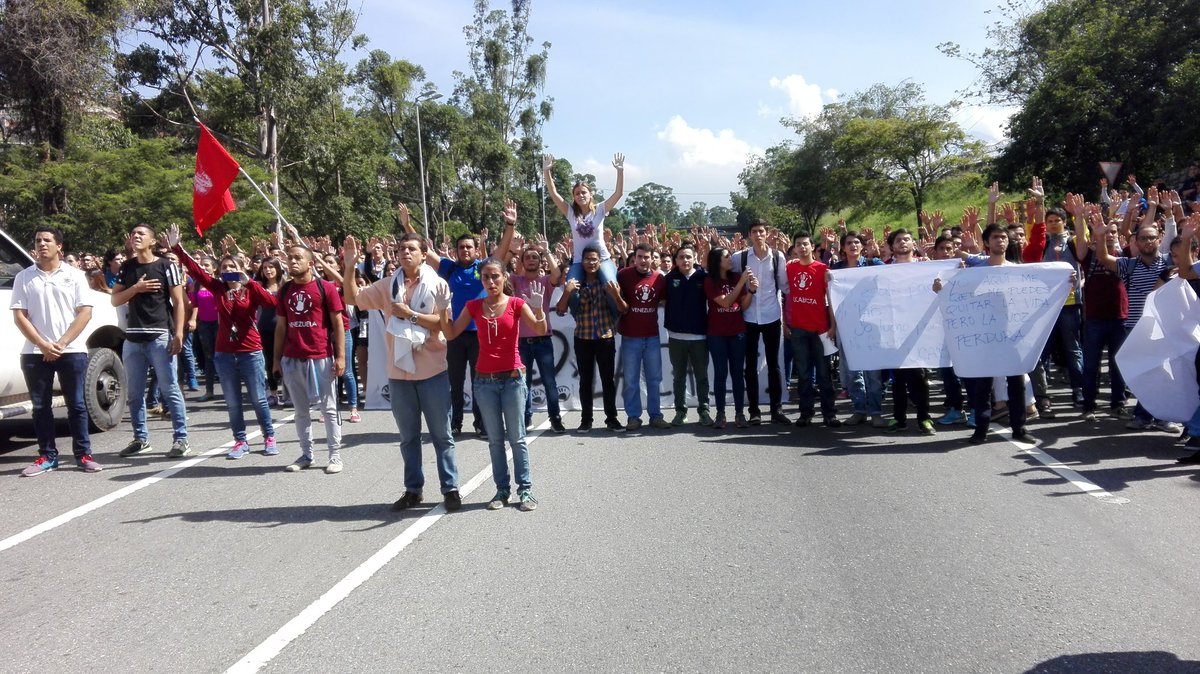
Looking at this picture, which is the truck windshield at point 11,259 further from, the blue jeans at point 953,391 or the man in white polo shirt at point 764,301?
the blue jeans at point 953,391

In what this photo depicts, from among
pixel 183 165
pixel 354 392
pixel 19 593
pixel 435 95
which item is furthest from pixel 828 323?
pixel 435 95

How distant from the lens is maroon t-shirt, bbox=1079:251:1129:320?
31.1 feet

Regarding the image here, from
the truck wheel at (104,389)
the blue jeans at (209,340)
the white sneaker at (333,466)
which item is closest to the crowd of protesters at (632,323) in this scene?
the white sneaker at (333,466)

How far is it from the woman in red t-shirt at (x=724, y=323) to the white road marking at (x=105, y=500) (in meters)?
5.33

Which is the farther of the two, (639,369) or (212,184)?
(212,184)

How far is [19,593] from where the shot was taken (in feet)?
16.8

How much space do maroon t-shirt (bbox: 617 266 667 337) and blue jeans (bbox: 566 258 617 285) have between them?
0.85ft

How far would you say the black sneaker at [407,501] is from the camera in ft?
21.9

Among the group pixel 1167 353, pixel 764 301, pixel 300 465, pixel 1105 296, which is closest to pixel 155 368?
pixel 300 465

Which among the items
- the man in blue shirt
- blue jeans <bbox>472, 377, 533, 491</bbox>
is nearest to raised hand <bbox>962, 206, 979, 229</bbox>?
the man in blue shirt

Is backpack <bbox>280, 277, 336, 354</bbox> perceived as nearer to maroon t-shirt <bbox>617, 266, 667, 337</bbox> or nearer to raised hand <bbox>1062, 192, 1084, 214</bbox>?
maroon t-shirt <bbox>617, 266, 667, 337</bbox>

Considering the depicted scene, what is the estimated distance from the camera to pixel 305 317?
27.1ft

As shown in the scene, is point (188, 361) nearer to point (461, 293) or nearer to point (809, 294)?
point (461, 293)

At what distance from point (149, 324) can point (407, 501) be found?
3.90 m
